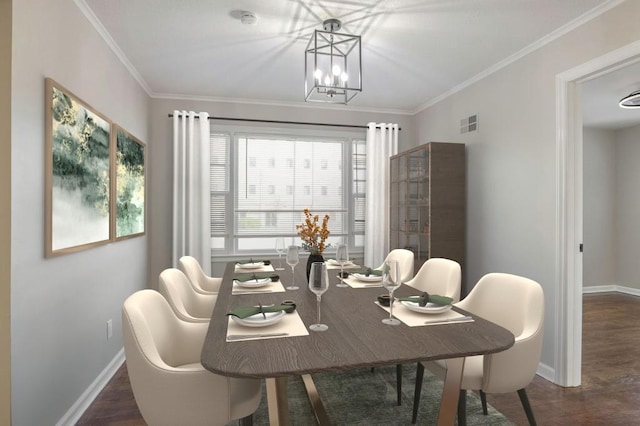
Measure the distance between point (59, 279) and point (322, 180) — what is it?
3077 millimetres

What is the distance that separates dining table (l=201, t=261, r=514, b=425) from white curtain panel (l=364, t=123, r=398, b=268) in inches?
105

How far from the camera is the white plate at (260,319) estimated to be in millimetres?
1440

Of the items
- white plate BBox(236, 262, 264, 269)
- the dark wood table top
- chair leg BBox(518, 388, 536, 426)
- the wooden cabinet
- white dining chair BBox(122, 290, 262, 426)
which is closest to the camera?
the dark wood table top

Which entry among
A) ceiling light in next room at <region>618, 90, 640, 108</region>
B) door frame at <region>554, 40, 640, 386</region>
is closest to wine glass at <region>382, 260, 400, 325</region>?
door frame at <region>554, 40, 640, 386</region>

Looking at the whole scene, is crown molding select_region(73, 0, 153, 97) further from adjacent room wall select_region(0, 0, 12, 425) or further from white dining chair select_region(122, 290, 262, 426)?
white dining chair select_region(122, 290, 262, 426)

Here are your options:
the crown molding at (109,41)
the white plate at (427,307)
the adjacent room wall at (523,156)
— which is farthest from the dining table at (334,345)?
the crown molding at (109,41)

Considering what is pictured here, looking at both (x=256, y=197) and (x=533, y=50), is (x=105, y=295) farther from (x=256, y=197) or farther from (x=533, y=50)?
(x=533, y=50)

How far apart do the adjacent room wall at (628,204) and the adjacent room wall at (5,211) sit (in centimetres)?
704

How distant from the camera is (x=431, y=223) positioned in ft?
11.8

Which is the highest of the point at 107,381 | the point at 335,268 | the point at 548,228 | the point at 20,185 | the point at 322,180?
the point at 322,180

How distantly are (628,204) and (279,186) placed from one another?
5211 millimetres

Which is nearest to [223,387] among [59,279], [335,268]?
[59,279]

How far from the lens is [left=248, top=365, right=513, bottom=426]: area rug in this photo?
6.97 feet

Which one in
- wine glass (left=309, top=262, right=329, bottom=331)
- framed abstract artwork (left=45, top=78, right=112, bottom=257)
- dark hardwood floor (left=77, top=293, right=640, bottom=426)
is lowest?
dark hardwood floor (left=77, top=293, right=640, bottom=426)
